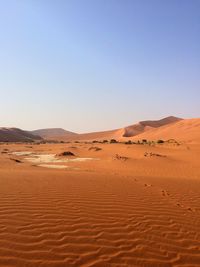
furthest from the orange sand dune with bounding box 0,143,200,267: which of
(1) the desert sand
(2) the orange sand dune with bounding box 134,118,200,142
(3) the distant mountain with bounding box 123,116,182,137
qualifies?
(3) the distant mountain with bounding box 123,116,182,137

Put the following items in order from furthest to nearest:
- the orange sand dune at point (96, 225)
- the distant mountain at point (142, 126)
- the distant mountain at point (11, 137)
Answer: the distant mountain at point (142, 126)
the distant mountain at point (11, 137)
the orange sand dune at point (96, 225)

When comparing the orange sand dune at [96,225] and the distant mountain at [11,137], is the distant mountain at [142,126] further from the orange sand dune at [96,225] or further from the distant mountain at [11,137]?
the orange sand dune at [96,225]

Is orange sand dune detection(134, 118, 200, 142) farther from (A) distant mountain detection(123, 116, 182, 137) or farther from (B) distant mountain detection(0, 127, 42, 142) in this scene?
(B) distant mountain detection(0, 127, 42, 142)

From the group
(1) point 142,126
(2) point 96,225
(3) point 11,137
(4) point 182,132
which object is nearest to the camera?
(2) point 96,225

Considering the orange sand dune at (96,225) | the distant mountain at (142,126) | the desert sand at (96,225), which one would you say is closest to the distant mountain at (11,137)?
the distant mountain at (142,126)

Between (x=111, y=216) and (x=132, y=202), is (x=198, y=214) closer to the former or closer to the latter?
(x=132, y=202)

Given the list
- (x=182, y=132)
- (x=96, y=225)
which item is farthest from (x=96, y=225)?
(x=182, y=132)

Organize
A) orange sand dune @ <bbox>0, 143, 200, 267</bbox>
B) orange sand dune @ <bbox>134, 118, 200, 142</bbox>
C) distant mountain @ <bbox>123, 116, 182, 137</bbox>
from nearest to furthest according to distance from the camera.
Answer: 1. orange sand dune @ <bbox>0, 143, 200, 267</bbox>
2. orange sand dune @ <bbox>134, 118, 200, 142</bbox>
3. distant mountain @ <bbox>123, 116, 182, 137</bbox>

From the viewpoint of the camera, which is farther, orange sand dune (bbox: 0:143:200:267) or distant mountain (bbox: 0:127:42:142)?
distant mountain (bbox: 0:127:42:142)

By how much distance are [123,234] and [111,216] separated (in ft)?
3.46

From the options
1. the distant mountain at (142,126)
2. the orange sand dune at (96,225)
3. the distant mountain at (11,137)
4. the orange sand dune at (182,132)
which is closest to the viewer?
the orange sand dune at (96,225)

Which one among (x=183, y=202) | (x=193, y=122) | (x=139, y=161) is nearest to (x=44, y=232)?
(x=183, y=202)

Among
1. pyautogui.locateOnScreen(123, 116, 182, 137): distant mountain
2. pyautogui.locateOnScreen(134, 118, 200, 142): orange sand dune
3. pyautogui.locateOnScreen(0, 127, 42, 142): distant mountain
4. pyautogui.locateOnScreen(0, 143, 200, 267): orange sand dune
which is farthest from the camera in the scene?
pyautogui.locateOnScreen(123, 116, 182, 137): distant mountain

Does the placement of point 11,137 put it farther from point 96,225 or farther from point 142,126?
point 96,225
